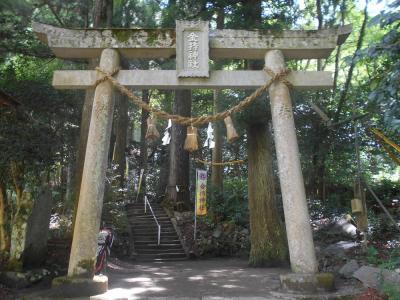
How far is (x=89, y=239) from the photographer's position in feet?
19.9

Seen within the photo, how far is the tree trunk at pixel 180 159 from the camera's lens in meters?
16.4

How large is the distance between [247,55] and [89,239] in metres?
4.09

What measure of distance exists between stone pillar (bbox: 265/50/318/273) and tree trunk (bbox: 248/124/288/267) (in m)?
3.04

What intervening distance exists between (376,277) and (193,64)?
4432 mm

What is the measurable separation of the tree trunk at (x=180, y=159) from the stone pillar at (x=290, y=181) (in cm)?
945

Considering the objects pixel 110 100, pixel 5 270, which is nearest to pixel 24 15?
pixel 110 100

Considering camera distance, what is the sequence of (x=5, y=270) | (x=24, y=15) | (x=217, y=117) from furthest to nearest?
(x=24, y=15) → (x=5, y=270) → (x=217, y=117)

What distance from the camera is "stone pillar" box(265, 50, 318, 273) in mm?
6160

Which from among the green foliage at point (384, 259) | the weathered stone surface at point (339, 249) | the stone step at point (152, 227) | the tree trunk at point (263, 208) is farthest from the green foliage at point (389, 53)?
the stone step at point (152, 227)

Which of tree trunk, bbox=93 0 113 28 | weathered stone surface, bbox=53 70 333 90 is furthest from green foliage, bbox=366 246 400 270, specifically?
tree trunk, bbox=93 0 113 28

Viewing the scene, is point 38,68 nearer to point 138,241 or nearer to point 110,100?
point 138,241

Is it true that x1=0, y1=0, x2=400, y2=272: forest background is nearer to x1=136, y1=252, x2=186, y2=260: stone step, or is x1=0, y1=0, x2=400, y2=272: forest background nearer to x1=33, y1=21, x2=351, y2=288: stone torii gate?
x1=33, y1=21, x2=351, y2=288: stone torii gate

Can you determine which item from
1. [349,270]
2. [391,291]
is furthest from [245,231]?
[391,291]

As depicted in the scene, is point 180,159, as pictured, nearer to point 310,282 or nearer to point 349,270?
point 349,270
